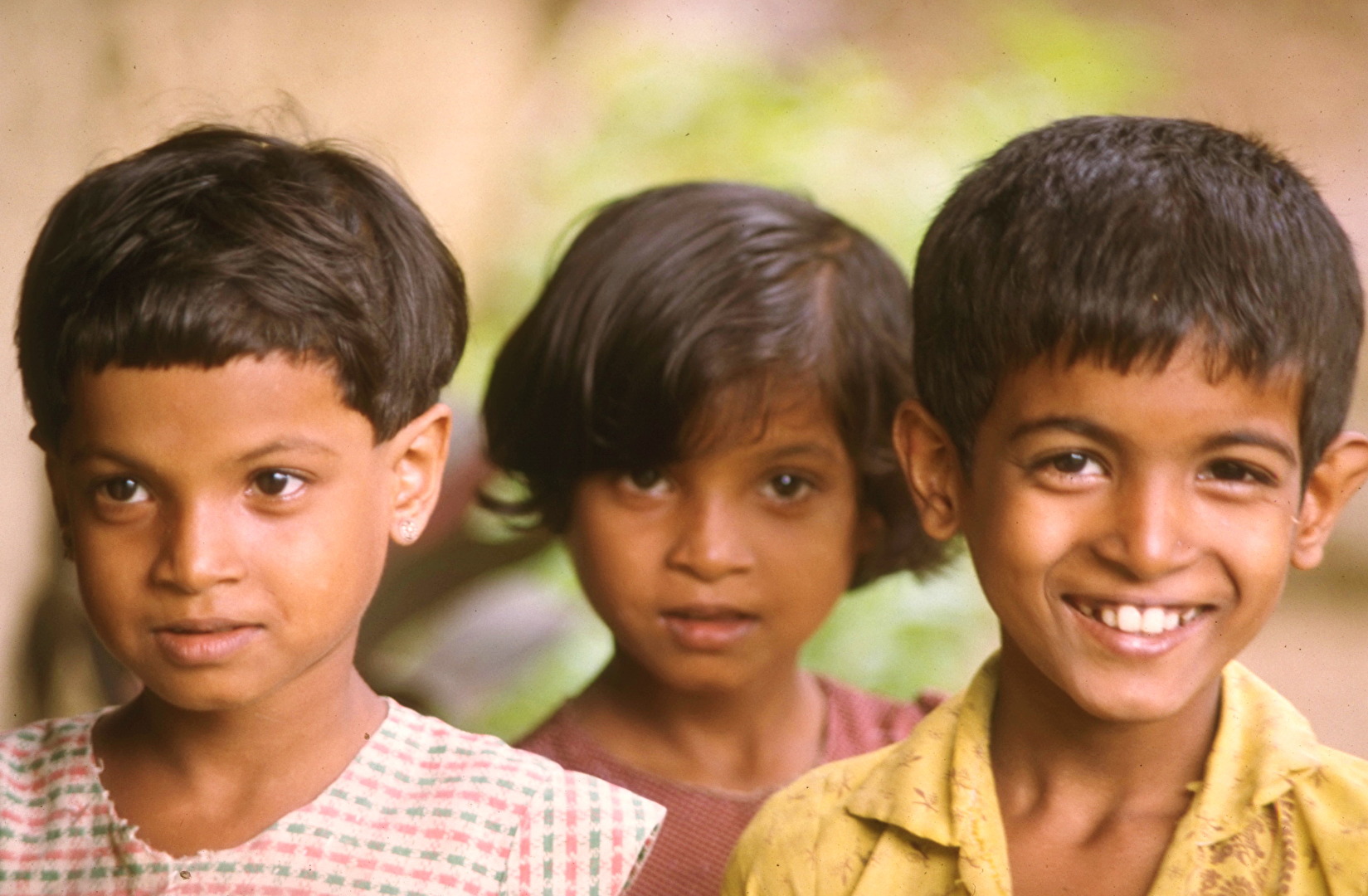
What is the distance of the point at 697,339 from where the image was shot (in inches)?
103

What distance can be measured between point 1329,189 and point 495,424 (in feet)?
5.19

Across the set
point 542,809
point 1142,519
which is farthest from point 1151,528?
point 542,809

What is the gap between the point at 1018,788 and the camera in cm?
205

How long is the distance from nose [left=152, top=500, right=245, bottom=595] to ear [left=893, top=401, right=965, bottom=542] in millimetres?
846

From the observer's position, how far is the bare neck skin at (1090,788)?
1957mm

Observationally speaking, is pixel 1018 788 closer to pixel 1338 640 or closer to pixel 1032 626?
pixel 1032 626

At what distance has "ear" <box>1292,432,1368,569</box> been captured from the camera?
1949 mm

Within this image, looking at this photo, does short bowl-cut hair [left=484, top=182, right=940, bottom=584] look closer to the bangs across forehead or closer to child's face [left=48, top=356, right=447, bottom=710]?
the bangs across forehead

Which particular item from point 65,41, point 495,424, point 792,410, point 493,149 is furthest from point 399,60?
point 792,410

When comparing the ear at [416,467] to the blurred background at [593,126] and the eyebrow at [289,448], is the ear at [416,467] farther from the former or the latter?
the blurred background at [593,126]

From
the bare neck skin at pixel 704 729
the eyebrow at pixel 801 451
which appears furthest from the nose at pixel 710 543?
the bare neck skin at pixel 704 729

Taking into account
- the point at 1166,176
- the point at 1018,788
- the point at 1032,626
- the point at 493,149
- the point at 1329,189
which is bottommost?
the point at 1018,788

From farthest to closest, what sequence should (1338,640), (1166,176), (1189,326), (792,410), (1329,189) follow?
(1338,640) → (1329,189) → (792,410) → (1166,176) → (1189,326)

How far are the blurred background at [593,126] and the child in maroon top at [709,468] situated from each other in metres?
0.52
